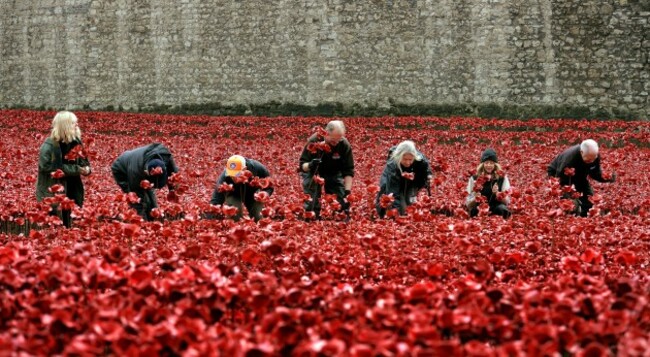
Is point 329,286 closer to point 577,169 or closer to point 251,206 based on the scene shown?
point 251,206

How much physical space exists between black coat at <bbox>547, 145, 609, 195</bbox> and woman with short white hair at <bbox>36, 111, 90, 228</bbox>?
4861 millimetres

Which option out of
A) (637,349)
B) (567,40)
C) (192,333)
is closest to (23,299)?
(192,333)

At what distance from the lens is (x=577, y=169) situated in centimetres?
856

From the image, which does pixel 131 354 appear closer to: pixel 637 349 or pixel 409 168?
pixel 637 349

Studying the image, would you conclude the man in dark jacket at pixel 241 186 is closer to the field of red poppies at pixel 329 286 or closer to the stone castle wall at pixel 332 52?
the field of red poppies at pixel 329 286

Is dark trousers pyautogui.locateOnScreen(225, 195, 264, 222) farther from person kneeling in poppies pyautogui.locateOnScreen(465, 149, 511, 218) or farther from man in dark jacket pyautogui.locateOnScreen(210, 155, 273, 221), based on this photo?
person kneeling in poppies pyautogui.locateOnScreen(465, 149, 511, 218)

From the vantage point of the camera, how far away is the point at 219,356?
2613mm

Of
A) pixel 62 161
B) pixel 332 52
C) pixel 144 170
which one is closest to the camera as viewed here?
pixel 144 170

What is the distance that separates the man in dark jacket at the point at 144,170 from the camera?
7.37 meters

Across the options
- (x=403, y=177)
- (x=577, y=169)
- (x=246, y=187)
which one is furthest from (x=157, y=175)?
(x=577, y=169)

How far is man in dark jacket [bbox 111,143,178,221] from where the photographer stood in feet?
24.2

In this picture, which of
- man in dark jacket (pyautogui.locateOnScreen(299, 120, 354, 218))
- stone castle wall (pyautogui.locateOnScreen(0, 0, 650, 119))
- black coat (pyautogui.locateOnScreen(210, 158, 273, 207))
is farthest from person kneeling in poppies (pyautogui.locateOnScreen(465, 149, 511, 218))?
stone castle wall (pyautogui.locateOnScreen(0, 0, 650, 119))

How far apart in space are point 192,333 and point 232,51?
20025 millimetres

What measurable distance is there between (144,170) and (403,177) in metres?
2.51
